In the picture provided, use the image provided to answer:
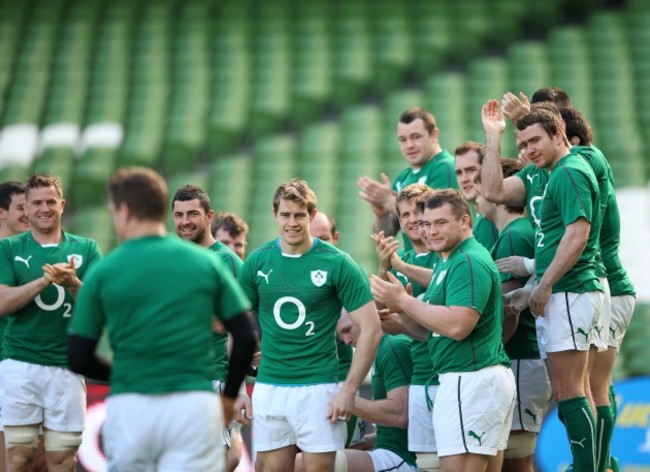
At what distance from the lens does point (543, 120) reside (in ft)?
21.6

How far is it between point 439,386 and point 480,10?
41.9 ft

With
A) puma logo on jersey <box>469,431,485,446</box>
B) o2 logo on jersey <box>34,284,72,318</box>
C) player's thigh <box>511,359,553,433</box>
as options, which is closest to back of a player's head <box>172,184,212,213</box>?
o2 logo on jersey <box>34,284,72,318</box>

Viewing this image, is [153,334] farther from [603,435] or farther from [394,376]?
[603,435]

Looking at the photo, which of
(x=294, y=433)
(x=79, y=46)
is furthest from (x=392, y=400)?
(x=79, y=46)

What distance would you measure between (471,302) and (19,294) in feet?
9.46

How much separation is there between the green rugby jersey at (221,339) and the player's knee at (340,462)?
1.07 m

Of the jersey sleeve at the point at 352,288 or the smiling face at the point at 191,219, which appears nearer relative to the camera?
the jersey sleeve at the point at 352,288

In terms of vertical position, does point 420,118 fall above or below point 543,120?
above

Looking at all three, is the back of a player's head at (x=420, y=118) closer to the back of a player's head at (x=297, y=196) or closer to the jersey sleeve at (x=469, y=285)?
the back of a player's head at (x=297, y=196)

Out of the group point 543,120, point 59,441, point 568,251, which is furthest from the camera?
point 59,441

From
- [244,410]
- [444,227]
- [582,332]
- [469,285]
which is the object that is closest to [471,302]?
[469,285]

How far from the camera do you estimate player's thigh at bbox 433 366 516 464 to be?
6.12 metres

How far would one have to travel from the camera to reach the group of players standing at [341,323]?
479cm

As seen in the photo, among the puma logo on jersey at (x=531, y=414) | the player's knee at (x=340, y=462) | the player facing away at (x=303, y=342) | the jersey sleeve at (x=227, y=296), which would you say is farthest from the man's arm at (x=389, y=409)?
the jersey sleeve at (x=227, y=296)
